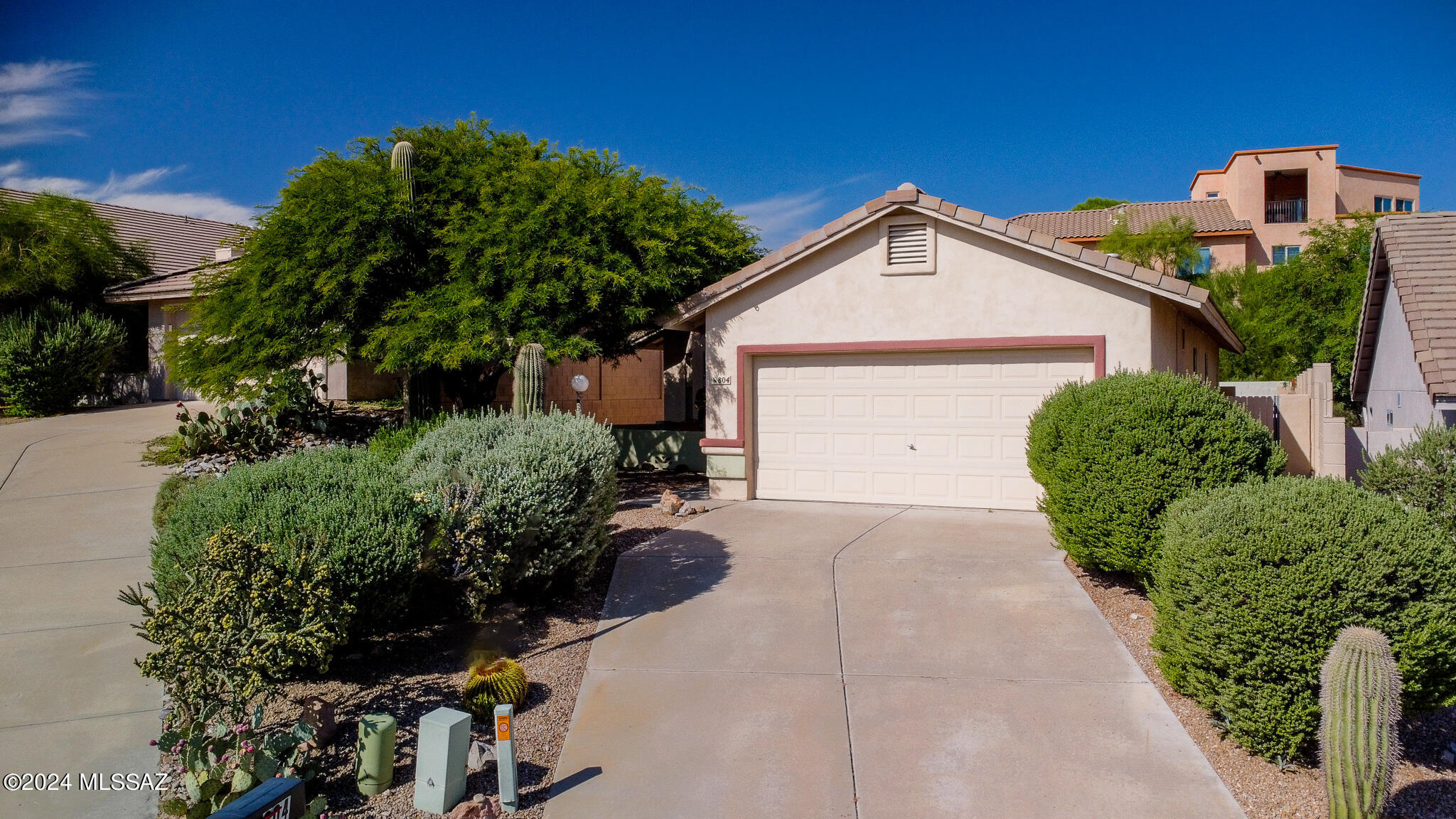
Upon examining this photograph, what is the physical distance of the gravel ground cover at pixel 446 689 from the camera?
4898mm

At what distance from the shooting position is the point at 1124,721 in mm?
5477

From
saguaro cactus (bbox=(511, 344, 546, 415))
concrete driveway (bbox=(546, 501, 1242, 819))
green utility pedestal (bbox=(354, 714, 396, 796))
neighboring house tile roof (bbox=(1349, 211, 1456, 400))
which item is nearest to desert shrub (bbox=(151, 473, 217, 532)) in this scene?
saguaro cactus (bbox=(511, 344, 546, 415))

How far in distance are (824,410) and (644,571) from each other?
4677mm

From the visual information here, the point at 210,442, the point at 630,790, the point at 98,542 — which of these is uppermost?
the point at 210,442

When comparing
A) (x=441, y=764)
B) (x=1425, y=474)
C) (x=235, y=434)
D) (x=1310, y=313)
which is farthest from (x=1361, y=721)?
(x=1310, y=313)

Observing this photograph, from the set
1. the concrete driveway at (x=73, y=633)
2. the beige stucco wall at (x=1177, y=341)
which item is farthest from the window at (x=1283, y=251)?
the concrete driveway at (x=73, y=633)

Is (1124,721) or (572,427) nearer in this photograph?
(1124,721)

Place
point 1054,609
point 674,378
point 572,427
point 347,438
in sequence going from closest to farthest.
→ 1. point 1054,609
2. point 572,427
3. point 347,438
4. point 674,378

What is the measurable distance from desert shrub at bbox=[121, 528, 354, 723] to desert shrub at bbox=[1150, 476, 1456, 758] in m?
5.11

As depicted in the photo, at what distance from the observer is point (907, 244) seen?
11.6 m

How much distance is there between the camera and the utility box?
465 centimetres

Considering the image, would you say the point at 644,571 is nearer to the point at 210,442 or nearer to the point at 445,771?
the point at 445,771

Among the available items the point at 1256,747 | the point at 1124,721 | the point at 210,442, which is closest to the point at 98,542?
the point at 210,442

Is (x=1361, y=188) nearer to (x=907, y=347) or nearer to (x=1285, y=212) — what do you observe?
(x=1285, y=212)
